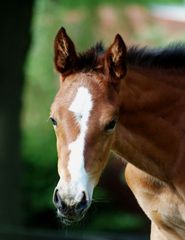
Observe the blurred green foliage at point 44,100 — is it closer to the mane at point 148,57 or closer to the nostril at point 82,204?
the mane at point 148,57

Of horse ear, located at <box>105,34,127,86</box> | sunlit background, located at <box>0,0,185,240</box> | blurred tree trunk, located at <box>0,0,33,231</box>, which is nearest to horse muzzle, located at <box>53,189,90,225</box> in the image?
horse ear, located at <box>105,34,127,86</box>

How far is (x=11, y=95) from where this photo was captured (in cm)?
1614

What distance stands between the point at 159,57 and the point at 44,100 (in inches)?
402

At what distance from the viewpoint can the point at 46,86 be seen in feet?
59.4

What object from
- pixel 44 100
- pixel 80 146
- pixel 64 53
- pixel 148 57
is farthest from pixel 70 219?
pixel 44 100

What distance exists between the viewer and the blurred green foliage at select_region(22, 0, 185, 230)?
1770cm

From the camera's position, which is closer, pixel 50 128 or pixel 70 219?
pixel 70 219

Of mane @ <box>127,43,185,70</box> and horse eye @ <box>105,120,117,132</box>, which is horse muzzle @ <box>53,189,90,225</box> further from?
mane @ <box>127,43,185,70</box>

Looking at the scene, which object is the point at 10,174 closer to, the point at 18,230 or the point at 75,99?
the point at 18,230

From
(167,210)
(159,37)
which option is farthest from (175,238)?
(159,37)

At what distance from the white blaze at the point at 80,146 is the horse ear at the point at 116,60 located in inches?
14.8

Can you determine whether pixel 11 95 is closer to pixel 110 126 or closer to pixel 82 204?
pixel 110 126

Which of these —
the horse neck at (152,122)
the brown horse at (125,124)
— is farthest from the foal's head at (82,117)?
the horse neck at (152,122)

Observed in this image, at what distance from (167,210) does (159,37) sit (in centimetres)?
1280
